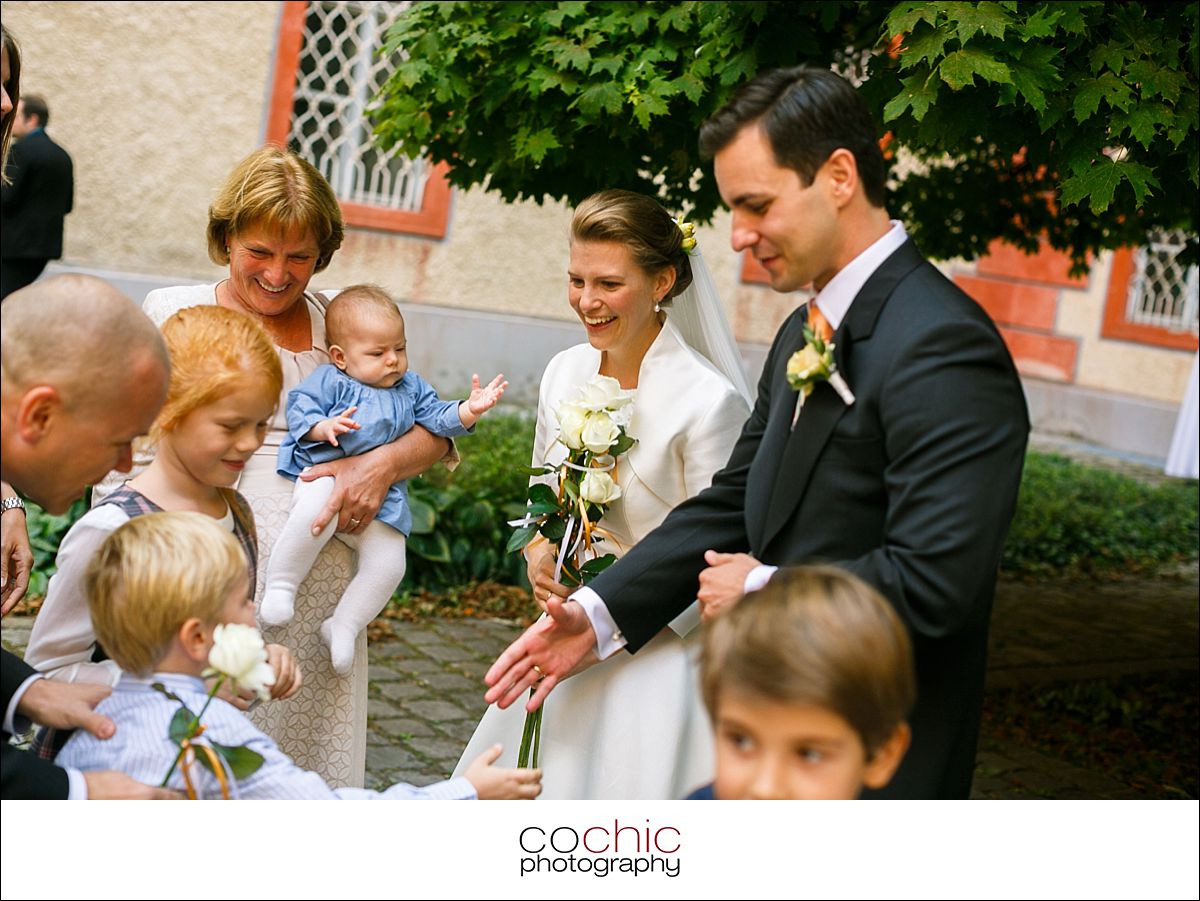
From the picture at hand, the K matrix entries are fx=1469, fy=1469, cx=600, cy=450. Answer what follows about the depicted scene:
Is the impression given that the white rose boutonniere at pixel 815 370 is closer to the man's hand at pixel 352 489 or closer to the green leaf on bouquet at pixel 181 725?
the green leaf on bouquet at pixel 181 725

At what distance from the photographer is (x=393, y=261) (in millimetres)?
12266

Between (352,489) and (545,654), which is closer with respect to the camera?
(545,654)

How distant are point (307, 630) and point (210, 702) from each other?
1.34 m

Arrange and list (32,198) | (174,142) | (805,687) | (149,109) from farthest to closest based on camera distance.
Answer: (174,142), (149,109), (32,198), (805,687)

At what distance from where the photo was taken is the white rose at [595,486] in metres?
3.19

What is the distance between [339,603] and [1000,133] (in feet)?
6.66

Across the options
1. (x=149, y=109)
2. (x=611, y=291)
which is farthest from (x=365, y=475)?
(x=149, y=109)

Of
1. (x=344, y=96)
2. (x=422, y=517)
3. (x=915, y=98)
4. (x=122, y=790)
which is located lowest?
(x=422, y=517)

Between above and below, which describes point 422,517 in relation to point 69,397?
below

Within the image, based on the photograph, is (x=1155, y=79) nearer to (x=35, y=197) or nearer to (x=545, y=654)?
(x=545, y=654)

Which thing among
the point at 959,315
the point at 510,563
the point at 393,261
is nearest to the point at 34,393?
the point at 959,315

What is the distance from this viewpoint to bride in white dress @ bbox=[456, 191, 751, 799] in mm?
3250

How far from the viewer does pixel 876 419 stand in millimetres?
2234

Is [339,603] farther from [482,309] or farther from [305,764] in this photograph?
[482,309]
